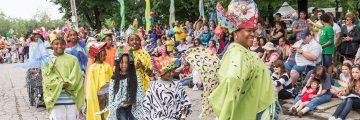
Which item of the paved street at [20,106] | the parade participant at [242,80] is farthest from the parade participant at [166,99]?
the paved street at [20,106]

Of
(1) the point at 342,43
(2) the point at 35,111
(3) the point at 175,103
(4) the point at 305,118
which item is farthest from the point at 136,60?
(1) the point at 342,43

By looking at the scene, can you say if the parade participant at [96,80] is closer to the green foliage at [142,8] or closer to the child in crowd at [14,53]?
the green foliage at [142,8]

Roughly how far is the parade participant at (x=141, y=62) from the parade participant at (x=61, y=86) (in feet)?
3.16

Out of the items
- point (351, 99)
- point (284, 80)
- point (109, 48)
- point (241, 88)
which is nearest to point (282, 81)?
point (284, 80)

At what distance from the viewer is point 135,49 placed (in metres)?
7.14

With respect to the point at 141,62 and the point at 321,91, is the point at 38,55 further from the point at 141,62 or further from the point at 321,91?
the point at 321,91

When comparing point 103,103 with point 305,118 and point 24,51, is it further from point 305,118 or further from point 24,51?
point 24,51

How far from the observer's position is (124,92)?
608cm

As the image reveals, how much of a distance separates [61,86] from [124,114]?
0.91 meters

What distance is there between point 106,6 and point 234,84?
3553cm

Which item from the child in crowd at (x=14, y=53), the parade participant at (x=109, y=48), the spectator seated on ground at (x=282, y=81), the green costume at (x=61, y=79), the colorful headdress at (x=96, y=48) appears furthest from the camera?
the child in crowd at (x=14, y=53)

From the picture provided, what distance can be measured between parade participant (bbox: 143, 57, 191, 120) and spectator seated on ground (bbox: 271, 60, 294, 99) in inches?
139

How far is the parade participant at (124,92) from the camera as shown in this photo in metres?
6.03

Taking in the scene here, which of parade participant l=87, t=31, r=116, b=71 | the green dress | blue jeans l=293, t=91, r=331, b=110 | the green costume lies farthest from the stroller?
the green dress
